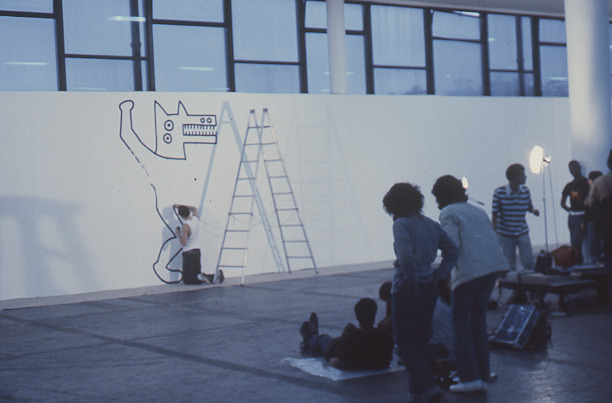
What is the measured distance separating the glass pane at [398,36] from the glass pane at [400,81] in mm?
181

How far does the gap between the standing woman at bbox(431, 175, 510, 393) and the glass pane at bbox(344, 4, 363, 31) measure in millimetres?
12328

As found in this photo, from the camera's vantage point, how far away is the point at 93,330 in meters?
8.62

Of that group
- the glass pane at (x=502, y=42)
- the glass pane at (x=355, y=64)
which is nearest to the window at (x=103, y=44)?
the glass pane at (x=355, y=64)

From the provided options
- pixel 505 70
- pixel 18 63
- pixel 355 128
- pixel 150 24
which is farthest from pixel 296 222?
pixel 505 70

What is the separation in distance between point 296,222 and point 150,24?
4670 millimetres

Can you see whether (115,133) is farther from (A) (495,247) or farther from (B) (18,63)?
(A) (495,247)

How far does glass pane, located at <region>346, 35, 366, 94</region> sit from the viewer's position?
16.9 m

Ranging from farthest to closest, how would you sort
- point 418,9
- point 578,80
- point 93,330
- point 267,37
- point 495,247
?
point 418,9, point 267,37, point 578,80, point 93,330, point 495,247

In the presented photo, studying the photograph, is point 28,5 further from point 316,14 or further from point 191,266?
point 316,14

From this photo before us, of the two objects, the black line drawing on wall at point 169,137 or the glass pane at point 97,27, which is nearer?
the black line drawing on wall at point 169,137

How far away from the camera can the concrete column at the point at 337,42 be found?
52.6 feet

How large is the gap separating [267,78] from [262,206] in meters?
3.52

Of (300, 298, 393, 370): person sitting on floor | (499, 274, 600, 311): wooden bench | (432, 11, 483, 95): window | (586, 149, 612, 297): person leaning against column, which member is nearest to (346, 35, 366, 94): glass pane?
(432, 11, 483, 95): window

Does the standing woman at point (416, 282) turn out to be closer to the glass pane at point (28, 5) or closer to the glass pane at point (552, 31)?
the glass pane at point (28, 5)
